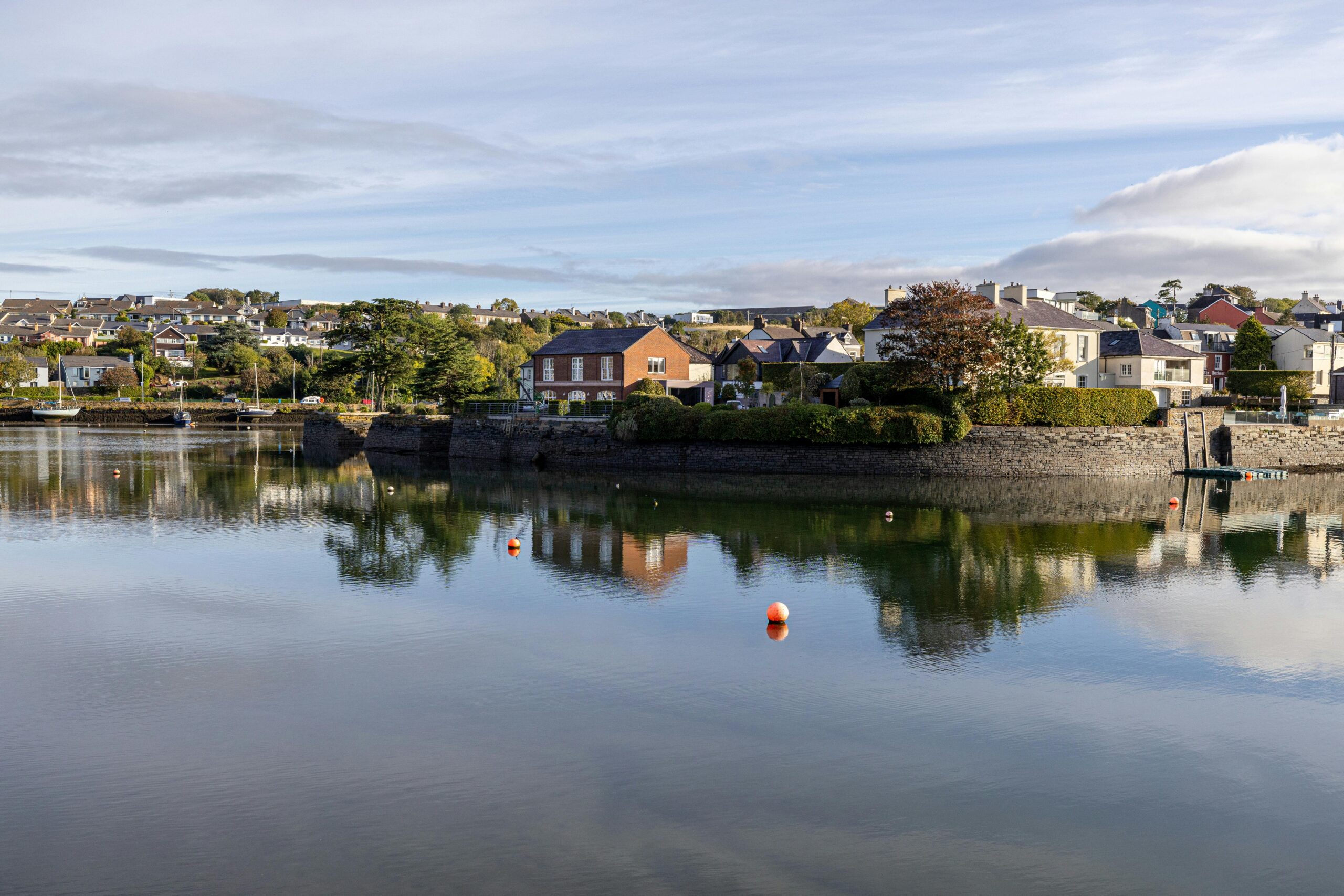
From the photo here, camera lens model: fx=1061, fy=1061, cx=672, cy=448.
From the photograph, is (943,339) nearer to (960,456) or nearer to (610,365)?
(960,456)

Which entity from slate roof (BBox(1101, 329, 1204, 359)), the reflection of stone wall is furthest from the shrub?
slate roof (BBox(1101, 329, 1204, 359))

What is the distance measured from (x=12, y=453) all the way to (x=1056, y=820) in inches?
2636

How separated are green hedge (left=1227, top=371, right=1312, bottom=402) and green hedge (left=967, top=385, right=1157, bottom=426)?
2187cm

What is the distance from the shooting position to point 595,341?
7231 cm

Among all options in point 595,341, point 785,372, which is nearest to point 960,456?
point 785,372

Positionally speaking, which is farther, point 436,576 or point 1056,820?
point 436,576

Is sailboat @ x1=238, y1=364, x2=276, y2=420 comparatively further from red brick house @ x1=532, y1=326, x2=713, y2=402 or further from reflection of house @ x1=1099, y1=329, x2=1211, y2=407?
reflection of house @ x1=1099, y1=329, x2=1211, y2=407

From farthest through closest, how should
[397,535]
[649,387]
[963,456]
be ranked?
1. [649,387]
2. [963,456]
3. [397,535]

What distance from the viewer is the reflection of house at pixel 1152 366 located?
2499 inches

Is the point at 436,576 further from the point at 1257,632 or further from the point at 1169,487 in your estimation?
the point at 1169,487

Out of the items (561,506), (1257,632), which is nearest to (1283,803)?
(1257,632)

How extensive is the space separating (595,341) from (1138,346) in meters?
34.2

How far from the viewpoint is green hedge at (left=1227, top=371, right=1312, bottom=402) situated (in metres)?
69.0

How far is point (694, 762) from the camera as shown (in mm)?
13375
